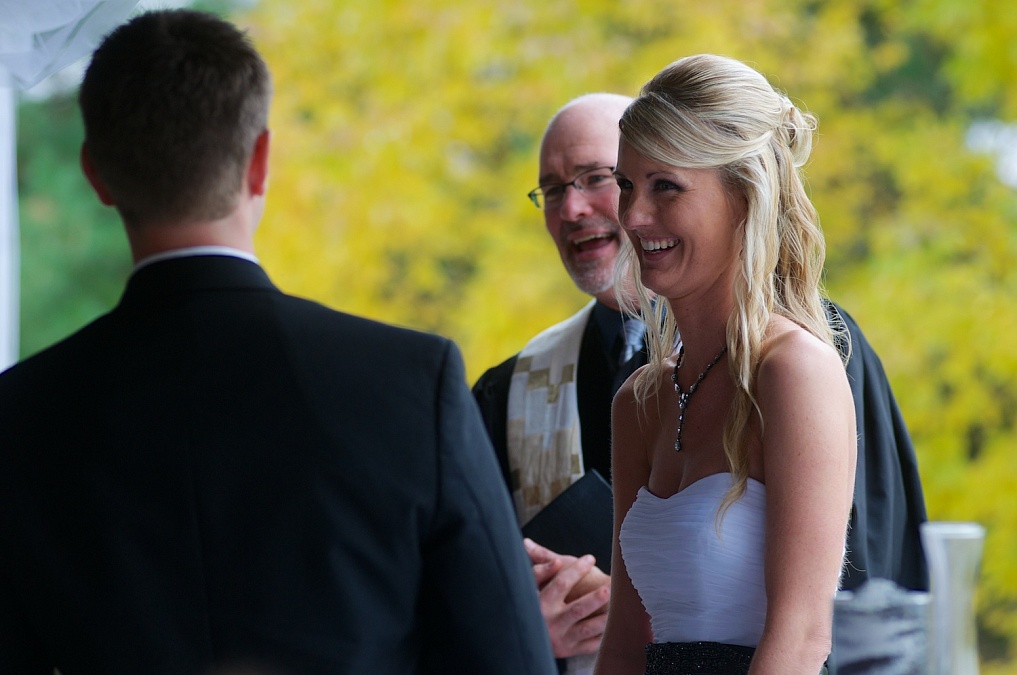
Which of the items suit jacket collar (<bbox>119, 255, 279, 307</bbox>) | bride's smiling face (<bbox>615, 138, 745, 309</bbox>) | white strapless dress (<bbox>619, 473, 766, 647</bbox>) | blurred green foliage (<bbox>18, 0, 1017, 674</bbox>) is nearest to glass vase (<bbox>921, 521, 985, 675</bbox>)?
white strapless dress (<bbox>619, 473, 766, 647</bbox>)

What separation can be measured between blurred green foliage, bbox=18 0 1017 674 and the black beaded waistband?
529 cm

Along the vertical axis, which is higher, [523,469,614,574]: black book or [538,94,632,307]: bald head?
[538,94,632,307]: bald head

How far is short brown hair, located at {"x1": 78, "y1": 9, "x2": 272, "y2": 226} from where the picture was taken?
1405mm

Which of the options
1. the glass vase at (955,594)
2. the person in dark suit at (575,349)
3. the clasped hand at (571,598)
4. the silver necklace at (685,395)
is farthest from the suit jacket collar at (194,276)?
the person in dark suit at (575,349)

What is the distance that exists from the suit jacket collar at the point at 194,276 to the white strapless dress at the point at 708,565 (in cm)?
94

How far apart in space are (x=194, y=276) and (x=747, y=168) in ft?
3.60

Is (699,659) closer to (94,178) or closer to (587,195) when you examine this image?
(94,178)

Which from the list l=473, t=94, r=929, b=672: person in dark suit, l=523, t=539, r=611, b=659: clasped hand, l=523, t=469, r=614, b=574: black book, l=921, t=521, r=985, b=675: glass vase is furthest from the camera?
l=523, t=469, r=614, b=574: black book

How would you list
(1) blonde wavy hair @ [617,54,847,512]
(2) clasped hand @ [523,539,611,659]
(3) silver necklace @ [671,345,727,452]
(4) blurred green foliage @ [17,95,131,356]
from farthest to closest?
(4) blurred green foliage @ [17,95,131,356]
(2) clasped hand @ [523,539,611,659]
(3) silver necklace @ [671,345,727,452]
(1) blonde wavy hair @ [617,54,847,512]

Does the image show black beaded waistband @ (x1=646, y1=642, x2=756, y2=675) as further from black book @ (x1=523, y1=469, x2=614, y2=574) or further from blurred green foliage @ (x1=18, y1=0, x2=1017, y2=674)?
blurred green foliage @ (x1=18, y1=0, x2=1017, y2=674)

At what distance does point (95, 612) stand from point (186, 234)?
1.59ft

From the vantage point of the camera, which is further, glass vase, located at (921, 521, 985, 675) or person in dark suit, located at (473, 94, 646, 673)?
person in dark suit, located at (473, 94, 646, 673)

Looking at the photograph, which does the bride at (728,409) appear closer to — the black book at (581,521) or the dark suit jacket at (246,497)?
the black book at (581,521)

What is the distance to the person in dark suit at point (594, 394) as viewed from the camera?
96.1 inches
